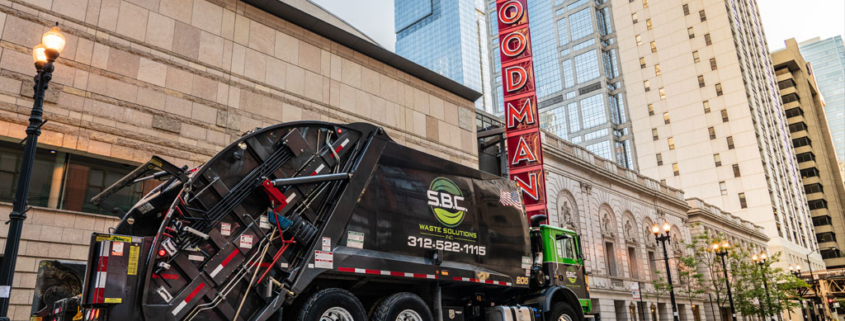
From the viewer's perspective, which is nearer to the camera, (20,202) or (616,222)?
(20,202)

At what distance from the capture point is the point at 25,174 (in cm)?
816

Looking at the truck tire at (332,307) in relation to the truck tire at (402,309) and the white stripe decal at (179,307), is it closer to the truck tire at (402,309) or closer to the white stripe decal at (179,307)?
the truck tire at (402,309)

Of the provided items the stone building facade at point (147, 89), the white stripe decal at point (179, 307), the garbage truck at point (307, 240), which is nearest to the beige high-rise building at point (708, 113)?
the stone building facade at point (147, 89)

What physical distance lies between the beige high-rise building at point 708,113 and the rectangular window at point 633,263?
127 feet

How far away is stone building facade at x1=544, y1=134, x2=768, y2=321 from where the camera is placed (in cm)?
3203

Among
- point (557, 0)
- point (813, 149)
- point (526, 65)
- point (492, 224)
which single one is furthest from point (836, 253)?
point (492, 224)

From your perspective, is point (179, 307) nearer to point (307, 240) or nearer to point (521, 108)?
point (307, 240)

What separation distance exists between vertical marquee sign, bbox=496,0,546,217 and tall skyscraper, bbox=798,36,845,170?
201 meters

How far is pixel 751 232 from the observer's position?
61938mm

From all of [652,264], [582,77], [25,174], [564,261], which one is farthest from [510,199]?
[582,77]

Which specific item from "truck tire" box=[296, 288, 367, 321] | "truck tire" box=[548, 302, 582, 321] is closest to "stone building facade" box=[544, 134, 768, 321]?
"truck tire" box=[548, 302, 582, 321]

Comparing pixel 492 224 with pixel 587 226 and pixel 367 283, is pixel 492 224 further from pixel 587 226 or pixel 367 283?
pixel 587 226

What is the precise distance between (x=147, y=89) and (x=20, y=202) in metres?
6.72

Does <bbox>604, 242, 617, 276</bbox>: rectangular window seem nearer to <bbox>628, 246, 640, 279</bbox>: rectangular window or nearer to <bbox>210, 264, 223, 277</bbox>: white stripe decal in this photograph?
<bbox>628, 246, 640, 279</bbox>: rectangular window
